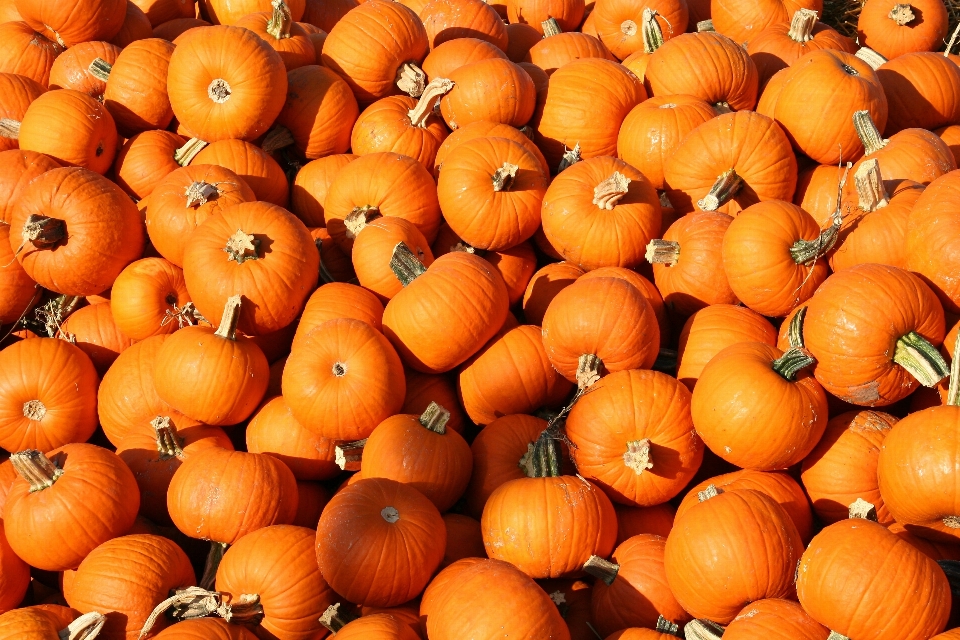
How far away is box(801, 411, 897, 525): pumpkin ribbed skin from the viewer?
325cm

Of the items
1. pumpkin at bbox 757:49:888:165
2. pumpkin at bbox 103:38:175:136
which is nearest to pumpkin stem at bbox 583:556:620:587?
pumpkin at bbox 757:49:888:165

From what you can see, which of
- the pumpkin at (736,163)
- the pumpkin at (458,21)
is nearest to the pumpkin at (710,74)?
the pumpkin at (736,163)

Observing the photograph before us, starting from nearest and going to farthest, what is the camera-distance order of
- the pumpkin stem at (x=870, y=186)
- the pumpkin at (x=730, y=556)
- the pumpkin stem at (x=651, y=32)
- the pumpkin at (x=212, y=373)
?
the pumpkin at (x=730, y=556) → the pumpkin stem at (x=870, y=186) → the pumpkin at (x=212, y=373) → the pumpkin stem at (x=651, y=32)

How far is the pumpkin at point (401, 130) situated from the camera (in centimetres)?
507

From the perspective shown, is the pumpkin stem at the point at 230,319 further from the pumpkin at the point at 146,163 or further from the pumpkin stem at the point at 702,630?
the pumpkin stem at the point at 702,630

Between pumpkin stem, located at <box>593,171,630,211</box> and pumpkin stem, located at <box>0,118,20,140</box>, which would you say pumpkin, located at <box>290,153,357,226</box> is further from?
pumpkin stem, located at <box>0,118,20,140</box>

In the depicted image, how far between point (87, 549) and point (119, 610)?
43 centimetres

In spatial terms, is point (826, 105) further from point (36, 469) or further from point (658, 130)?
point (36, 469)

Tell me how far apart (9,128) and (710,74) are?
4480mm

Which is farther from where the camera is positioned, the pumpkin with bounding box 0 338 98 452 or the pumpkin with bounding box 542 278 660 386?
the pumpkin with bounding box 0 338 98 452

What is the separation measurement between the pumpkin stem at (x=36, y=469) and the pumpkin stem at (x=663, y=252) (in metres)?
2.93

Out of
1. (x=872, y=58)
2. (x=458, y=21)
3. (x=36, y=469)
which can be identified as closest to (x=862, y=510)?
(x=36, y=469)

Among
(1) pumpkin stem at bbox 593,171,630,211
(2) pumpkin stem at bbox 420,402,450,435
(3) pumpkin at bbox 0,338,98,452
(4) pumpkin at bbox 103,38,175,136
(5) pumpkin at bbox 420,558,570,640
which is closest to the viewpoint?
(5) pumpkin at bbox 420,558,570,640

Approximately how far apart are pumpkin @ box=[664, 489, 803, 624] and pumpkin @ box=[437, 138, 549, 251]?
198cm
